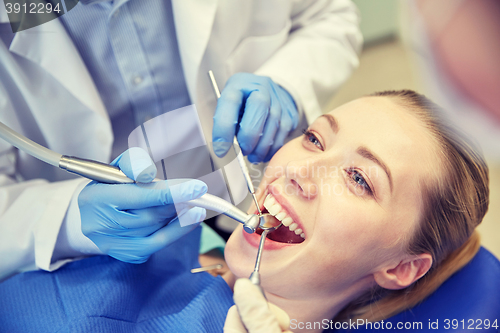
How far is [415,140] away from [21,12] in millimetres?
997

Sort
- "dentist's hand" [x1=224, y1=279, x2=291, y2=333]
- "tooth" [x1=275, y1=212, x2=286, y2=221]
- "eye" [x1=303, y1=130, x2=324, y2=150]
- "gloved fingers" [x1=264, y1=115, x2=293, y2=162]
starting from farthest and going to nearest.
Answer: "gloved fingers" [x1=264, y1=115, x2=293, y2=162] < "eye" [x1=303, y1=130, x2=324, y2=150] < "tooth" [x1=275, y1=212, x2=286, y2=221] < "dentist's hand" [x1=224, y1=279, x2=291, y2=333]

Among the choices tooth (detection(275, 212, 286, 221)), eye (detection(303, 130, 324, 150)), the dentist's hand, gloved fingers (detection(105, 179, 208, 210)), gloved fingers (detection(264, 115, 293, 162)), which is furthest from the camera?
gloved fingers (detection(264, 115, 293, 162))

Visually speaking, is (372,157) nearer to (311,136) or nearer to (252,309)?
(311,136)

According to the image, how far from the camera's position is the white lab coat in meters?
0.93

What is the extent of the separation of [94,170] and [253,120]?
410 millimetres

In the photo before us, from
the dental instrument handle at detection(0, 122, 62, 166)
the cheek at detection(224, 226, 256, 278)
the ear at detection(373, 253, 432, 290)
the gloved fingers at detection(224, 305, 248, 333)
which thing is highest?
the dental instrument handle at detection(0, 122, 62, 166)

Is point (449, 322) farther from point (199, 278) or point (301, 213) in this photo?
point (199, 278)

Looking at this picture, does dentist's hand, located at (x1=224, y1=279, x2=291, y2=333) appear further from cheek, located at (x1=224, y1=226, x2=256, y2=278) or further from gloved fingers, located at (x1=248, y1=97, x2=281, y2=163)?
gloved fingers, located at (x1=248, y1=97, x2=281, y2=163)

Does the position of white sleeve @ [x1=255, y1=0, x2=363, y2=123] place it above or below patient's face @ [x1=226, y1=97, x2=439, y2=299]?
above

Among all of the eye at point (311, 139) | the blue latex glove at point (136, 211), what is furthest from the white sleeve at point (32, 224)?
the eye at point (311, 139)

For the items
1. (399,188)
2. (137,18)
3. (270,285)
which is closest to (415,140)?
(399,188)

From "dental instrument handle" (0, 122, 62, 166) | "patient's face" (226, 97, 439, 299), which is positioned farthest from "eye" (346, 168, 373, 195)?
"dental instrument handle" (0, 122, 62, 166)

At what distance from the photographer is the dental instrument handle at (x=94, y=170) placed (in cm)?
69

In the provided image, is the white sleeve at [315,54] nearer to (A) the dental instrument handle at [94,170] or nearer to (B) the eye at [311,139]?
(B) the eye at [311,139]
